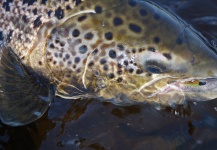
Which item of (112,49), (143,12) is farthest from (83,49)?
(143,12)

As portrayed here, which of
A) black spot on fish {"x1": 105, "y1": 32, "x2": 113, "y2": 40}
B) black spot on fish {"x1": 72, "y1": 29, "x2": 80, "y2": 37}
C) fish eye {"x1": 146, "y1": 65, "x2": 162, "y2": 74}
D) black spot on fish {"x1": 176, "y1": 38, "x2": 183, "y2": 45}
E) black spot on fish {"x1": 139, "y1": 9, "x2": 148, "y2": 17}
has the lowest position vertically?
fish eye {"x1": 146, "y1": 65, "x2": 162, "y2": 74}

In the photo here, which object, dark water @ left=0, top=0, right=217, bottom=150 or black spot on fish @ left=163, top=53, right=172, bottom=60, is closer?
black spot on fish @ left=163, top=53, right=172, bottom=60

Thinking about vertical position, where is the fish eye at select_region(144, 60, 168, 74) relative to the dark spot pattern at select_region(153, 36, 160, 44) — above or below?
below

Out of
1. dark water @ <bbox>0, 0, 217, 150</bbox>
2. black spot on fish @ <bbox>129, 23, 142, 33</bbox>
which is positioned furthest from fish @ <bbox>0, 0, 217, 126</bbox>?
dark water @ <bbox>0, 0, 217, 150</bbox>

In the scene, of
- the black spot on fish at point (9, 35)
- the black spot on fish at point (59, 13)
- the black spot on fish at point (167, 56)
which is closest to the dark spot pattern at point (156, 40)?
the black spot on fish at point (167, 56)

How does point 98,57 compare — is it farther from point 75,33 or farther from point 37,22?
point 37,22

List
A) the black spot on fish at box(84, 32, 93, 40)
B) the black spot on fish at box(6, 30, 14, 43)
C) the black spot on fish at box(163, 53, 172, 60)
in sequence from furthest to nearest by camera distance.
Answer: the black spot on fish at box(6, 30, 14, 43) → the black spot on fish at box(84, 32, 93, 40) → the black spot on fish at box(163, 53, 172, 60)

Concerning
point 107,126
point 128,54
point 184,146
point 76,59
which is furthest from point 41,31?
point 184,146

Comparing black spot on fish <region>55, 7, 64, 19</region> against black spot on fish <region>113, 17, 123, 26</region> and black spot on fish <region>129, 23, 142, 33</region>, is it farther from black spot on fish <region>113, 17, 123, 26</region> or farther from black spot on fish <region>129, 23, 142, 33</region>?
black spot on fish <region>129, 23, 142, 33</region>
